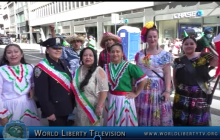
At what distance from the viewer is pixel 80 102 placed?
219 centimetres

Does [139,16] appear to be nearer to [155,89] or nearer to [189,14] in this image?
[189,14]

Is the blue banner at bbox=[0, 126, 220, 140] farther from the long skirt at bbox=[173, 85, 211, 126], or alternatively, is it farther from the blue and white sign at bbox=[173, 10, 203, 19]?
the blue and white sign at bbox=[173, 10, 203, 19]

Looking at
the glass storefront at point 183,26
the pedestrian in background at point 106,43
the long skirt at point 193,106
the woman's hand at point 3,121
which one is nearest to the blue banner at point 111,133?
the woman's hand at point 3,121

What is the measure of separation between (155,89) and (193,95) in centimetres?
45

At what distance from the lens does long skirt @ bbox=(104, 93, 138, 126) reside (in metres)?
2.26

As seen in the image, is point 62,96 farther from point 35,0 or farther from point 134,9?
point 134,9

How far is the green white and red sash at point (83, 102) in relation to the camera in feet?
7.12

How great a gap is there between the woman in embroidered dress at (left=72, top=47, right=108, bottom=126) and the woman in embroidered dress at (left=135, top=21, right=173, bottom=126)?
590 mm

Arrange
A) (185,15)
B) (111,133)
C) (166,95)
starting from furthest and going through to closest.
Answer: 1. (185,15)
2. (166,95)
3. (111,133)

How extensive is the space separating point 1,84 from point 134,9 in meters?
18.2

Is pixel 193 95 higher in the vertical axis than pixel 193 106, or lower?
higher

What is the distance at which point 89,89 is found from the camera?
7.10 feet

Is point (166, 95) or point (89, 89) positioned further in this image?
point (166, 95)

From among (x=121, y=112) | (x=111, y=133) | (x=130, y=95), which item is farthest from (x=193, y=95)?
(x=111, y=133)
